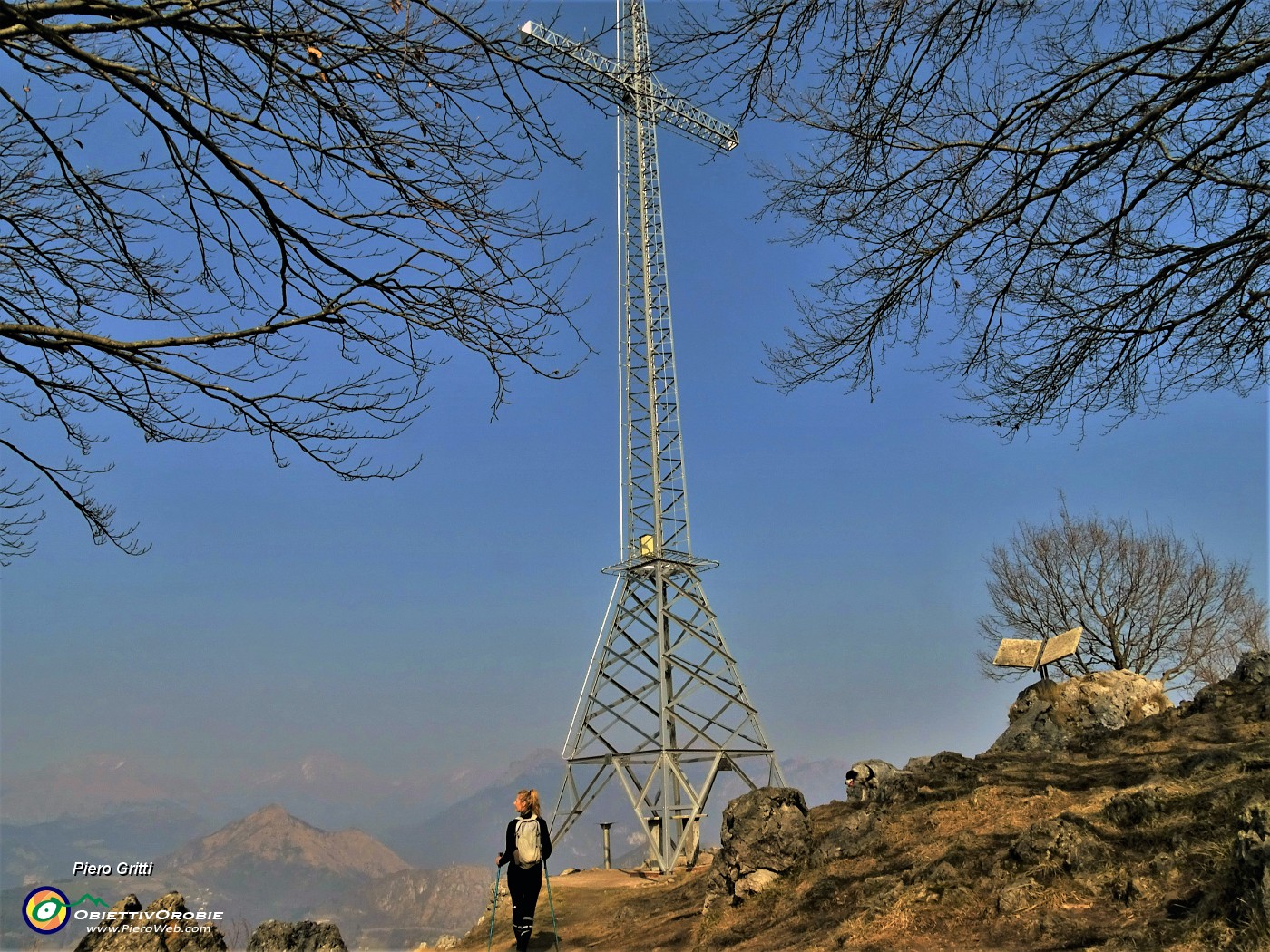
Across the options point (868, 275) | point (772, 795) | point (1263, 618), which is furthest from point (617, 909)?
point (1263, 618)

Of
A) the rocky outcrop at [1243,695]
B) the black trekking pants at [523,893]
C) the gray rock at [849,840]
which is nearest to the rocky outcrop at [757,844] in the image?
the gray rock at [849,840]

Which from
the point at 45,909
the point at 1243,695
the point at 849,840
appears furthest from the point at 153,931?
the point at 1243,695

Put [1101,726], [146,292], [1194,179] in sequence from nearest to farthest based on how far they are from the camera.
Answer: [146,292] < [1194,179] < [1101,726]

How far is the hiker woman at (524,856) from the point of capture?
740 centimetres

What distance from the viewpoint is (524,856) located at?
290 inches

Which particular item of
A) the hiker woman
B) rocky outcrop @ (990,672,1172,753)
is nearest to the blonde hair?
the hiker woman

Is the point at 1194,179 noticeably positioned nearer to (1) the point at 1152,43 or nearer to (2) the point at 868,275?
(1) the point at 1152,43

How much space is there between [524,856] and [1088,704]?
15259 mm

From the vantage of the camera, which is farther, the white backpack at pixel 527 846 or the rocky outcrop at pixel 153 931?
the white backpack at pixel 527 846

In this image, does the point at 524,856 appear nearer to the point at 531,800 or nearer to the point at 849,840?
the point at 531,800

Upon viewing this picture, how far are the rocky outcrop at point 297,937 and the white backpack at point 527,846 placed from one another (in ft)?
5.97

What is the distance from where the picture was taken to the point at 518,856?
7.40 metres

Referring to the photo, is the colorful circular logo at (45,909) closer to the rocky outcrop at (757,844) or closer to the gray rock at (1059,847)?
the rocky outcrop at (757,844)

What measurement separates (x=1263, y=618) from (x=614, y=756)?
25.3 meters
